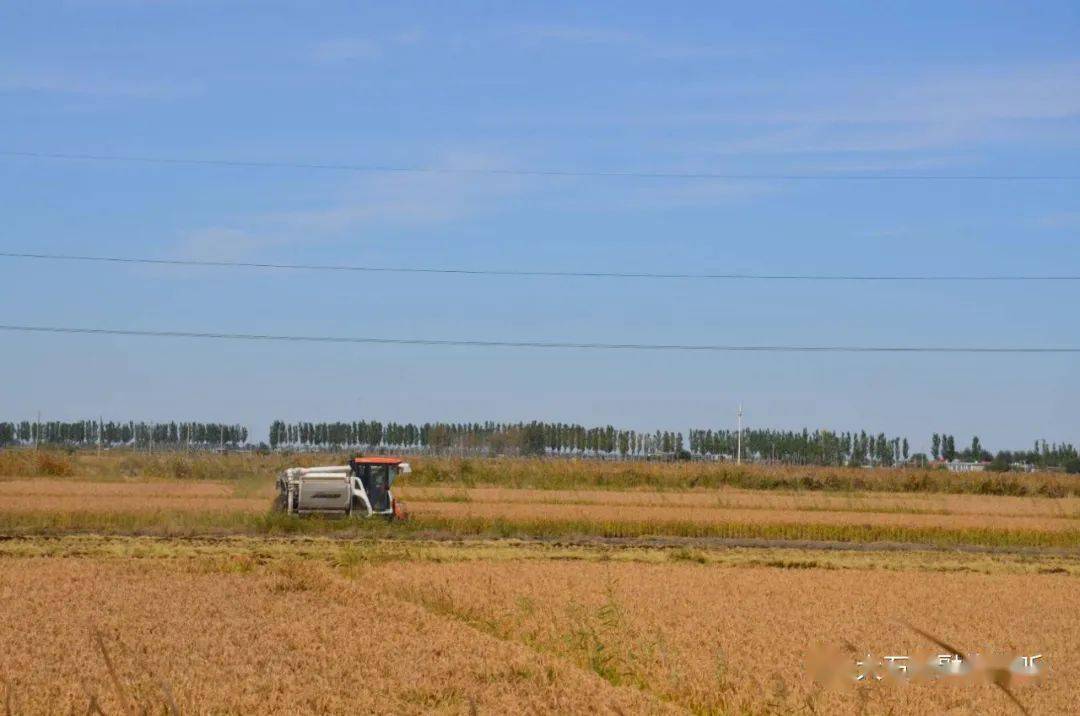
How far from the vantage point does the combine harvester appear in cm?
3538

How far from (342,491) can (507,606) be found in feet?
60.8

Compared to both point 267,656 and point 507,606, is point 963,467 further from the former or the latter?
point 267,656

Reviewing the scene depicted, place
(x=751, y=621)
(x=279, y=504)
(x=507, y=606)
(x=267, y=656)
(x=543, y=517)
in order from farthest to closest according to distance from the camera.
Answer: (x=543, y=517) → (x=279, y=504) → (x=507, y=606) → (x=751, y=621) → (x=267, y=656)

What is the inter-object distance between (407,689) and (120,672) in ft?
9.15

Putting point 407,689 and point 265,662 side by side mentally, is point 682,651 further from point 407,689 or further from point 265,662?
point 265,662

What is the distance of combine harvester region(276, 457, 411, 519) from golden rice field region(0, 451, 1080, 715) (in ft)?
2.34

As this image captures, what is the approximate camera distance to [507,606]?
57.6 feet

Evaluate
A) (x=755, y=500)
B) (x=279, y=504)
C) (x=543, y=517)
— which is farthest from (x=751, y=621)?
(x=755, y=500)

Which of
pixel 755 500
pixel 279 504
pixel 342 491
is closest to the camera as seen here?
pixel 342 491

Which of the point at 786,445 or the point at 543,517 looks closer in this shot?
the point at 543,517

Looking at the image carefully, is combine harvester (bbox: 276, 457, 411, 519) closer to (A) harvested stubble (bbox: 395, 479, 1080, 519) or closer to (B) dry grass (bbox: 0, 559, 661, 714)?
(A) harvested stubble (bbox: 395, 479, 1080, 519)

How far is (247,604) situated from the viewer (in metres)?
17.4

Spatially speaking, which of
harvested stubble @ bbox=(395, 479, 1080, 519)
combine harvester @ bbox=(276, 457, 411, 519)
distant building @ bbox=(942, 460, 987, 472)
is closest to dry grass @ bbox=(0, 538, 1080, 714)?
combine harvester @ bbox=(276, 457, 411, 519)

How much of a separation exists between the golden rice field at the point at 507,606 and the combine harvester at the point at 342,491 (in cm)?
71
